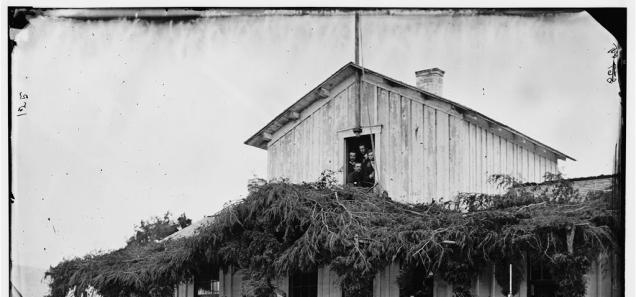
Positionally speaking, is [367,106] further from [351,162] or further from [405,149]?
[405,149]

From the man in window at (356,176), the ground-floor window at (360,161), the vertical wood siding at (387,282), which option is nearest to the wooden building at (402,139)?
the ground-floor window at (360,161)

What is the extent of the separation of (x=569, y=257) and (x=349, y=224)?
4.28 meters

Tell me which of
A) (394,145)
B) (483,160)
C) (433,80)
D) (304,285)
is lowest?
(304,285)

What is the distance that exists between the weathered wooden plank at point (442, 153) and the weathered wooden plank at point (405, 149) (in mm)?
792

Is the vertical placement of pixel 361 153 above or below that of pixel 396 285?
above

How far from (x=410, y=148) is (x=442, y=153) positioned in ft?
2.88

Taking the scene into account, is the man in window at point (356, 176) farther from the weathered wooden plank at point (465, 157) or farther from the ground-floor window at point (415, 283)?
the ground-floor window at point (415, 283)

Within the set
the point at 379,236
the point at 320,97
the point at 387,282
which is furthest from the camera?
the point at 320,97

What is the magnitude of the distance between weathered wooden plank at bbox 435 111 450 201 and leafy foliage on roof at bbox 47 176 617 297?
565 millimetres

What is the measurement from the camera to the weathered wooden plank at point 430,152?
1906 centimetres

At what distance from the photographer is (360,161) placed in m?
20.9

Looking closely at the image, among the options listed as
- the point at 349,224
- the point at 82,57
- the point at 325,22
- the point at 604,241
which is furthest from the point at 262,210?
the point at 604,241

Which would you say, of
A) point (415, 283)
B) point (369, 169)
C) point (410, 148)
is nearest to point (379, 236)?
point (415, 283)
